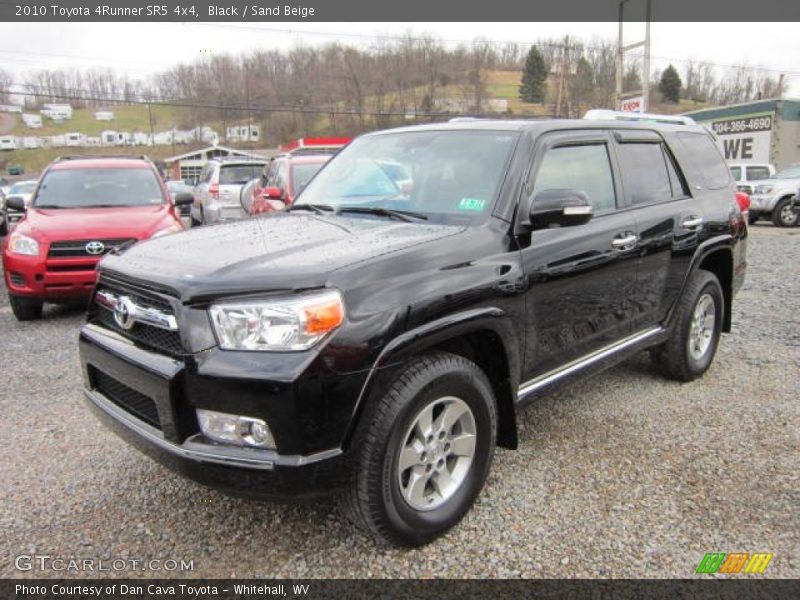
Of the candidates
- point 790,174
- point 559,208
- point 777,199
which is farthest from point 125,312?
point 790,174

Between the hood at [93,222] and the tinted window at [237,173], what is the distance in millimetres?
7070

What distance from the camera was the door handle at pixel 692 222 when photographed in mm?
4131

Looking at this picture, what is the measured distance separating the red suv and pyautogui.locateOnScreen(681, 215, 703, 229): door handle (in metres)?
4.61

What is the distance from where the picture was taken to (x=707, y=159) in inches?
187

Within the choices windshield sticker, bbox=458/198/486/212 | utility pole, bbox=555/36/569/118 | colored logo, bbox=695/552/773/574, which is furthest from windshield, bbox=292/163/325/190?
utility pole, bbox=555/36/569/118

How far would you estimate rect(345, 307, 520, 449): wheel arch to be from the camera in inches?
89.3

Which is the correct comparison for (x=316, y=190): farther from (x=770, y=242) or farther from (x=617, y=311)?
(x=770, y=242)

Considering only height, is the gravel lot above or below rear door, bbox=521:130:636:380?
below

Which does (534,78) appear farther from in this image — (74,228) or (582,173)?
(582,173)

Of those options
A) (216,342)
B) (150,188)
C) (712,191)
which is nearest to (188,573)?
(216,342)

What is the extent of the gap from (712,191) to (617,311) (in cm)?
170

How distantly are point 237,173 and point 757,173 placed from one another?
53.0 ft

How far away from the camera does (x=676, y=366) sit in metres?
4.40

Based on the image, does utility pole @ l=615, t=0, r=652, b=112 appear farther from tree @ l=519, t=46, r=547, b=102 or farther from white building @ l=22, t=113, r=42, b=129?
white building @ l=22, t=113, r=42, b=129
